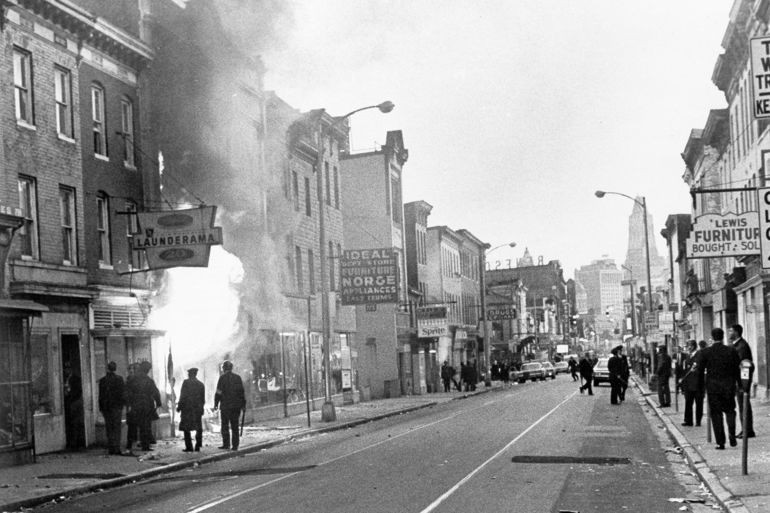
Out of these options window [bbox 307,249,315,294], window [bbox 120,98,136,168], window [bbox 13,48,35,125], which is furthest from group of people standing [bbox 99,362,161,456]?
window [bbox 307,249,315,294]

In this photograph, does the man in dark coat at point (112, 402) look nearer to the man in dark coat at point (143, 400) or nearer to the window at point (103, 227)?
the man in dark coat at point (143, 400)

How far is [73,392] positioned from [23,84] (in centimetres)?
683

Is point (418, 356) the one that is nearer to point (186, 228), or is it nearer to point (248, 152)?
point (248, 152)

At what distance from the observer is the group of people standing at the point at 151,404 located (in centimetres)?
2156

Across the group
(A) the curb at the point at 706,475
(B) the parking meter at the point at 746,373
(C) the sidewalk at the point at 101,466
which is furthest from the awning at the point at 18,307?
(B) the parking meter at the point at 746,373

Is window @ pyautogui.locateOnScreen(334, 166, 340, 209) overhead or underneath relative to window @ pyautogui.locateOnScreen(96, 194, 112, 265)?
overhead

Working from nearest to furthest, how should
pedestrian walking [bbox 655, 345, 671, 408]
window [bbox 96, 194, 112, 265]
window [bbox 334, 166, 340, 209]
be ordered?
window [bbox 96, 194, 112, 265]
pedestrian walking [bbox 655, 345, 671, 408]
window [bbox 334, 166, 340, 209]

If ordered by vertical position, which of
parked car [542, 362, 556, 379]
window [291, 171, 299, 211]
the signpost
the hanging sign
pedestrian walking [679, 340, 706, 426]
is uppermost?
window [291, 171, 299, 211]

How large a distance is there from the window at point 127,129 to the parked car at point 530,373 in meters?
51.9

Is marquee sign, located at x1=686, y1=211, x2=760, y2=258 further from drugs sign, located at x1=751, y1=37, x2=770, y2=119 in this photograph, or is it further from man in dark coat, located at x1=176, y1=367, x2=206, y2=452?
man in dark coat, located at x1=176, y1=367, x2=206, y2=452

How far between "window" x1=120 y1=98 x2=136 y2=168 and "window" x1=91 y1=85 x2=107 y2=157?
853mm

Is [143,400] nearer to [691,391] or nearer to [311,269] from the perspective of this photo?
[691,391]

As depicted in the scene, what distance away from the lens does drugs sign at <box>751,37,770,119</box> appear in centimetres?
1045

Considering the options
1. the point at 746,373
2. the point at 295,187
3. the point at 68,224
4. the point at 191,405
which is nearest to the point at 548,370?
the point at 295,187
